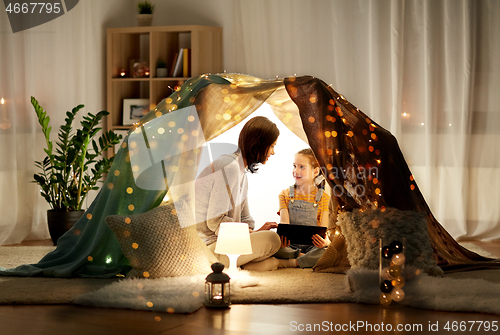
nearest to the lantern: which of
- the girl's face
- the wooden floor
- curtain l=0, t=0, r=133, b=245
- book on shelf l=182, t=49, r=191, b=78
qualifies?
the wooden floor

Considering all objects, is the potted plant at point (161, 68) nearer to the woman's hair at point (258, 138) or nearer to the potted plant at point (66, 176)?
the potted plant at point (66, 176)

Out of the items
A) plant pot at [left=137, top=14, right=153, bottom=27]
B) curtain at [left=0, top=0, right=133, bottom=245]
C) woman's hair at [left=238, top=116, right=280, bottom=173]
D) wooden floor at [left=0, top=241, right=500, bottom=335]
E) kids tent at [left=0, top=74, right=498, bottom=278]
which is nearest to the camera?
wooden floor at [left=0, top=241, right=500, bottom=335]

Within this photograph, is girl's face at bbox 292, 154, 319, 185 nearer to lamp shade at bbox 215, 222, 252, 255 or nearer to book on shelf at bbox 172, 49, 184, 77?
lamp shade at bbox 215, 222, 252, 255

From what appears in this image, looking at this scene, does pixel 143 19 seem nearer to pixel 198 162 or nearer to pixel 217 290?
pixel 198 162

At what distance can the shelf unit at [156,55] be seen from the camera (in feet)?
14.6

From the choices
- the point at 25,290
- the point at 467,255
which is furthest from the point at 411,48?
the point at 25,290

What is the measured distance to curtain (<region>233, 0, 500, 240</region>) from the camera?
420 cm

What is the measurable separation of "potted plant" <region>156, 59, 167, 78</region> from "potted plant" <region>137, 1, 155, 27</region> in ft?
1.24

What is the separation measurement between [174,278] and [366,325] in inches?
36.4

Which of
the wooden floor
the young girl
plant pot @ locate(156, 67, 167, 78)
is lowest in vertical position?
the wooden floor

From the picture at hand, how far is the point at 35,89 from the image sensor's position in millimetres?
4055

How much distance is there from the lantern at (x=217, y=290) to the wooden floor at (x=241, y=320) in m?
0.04

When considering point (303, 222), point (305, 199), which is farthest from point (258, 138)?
point (303, 222)

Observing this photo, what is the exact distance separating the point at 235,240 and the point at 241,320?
2.03ft
